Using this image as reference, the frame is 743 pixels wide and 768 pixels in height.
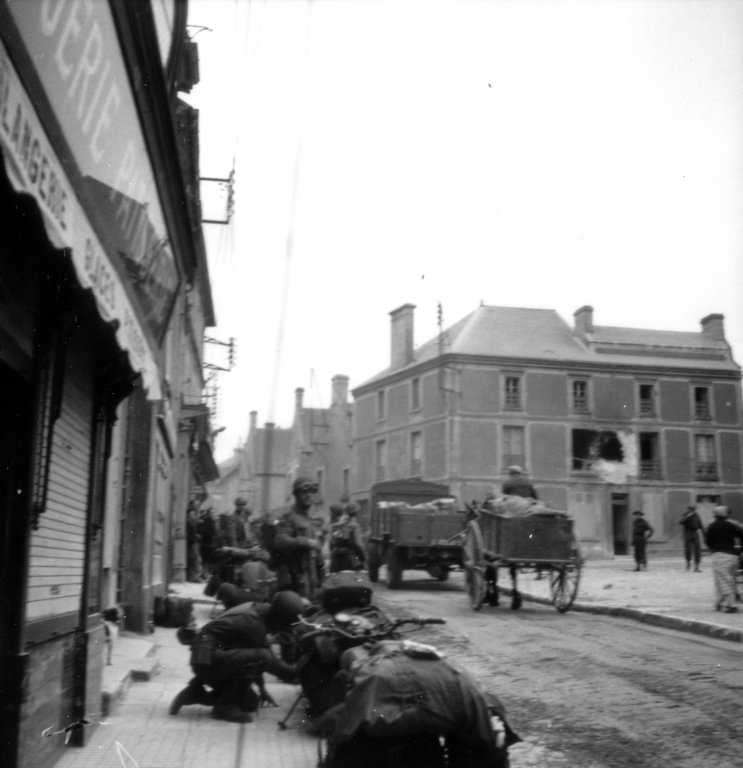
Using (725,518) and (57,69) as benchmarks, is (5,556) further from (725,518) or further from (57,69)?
(725,518)

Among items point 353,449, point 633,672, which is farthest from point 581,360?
point 633,672

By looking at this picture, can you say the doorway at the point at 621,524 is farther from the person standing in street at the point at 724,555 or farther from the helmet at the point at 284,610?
the helmet at the point at 284,610

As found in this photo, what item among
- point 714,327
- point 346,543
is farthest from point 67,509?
point 714,327

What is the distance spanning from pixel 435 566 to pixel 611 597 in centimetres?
464

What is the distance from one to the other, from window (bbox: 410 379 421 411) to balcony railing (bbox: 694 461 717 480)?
13589 millimetres

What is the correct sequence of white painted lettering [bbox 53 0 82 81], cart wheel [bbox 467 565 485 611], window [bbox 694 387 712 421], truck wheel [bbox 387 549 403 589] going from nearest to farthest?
→ white painted lettering [bbox 53 0 82 81]
cart wheel [bbox 467 565 485 611]
truck wheel [bbox 387 549 403 589]
window [bbox 694 387 712 421]

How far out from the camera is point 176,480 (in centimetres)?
2017

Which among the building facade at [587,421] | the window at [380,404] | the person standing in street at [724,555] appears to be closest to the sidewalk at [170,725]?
the person standing in street at [724,555]

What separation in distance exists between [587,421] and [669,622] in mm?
32438

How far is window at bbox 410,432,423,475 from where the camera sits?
1718 inches

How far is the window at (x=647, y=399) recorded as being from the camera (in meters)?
42.9

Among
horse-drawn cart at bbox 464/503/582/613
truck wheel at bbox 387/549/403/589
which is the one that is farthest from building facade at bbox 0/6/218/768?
truck wheel at bbox 387/549/403/589

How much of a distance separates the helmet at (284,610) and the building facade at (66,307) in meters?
1.54

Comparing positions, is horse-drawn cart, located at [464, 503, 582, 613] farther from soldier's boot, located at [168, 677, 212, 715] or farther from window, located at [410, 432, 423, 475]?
window, located at [410, 432, 423, 475]
